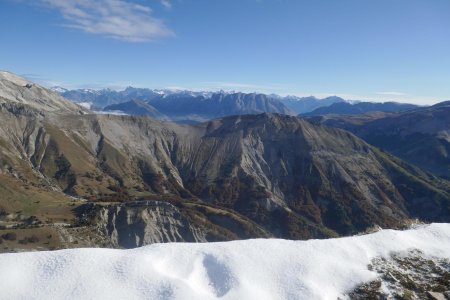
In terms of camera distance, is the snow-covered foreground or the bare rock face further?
the bare rock face

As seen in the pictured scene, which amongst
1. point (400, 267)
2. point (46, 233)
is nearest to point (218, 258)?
point (400, 267)

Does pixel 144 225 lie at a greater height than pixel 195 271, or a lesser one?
lesser

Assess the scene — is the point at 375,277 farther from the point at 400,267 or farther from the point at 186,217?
the point at 186,217

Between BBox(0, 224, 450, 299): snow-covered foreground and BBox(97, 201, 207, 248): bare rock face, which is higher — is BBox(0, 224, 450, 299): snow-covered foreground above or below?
above

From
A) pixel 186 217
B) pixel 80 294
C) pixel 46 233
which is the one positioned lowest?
pixel 186 217
